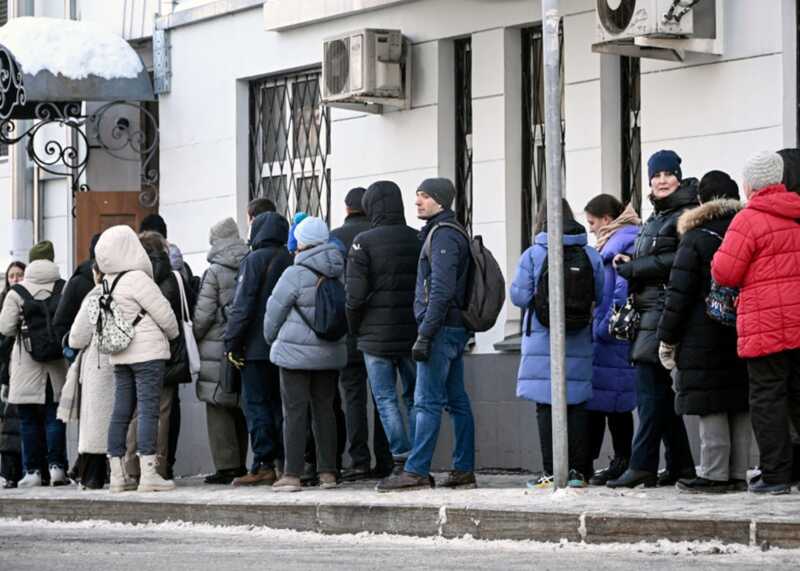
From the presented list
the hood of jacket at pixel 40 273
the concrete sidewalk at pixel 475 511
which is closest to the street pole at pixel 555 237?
the concrete sidewalk at pixel 475 511

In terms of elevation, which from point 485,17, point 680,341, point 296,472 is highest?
point 485,17

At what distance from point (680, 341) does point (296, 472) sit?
10.8 ft

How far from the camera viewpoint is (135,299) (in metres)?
14.4

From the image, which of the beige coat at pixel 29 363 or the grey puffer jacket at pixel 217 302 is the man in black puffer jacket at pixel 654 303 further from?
the beige coat at pixel 29 363

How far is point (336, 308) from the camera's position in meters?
13.8

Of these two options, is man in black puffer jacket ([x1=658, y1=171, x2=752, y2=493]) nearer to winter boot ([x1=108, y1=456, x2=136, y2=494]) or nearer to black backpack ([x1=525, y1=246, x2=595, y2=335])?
black backpack ([x1=525, y1=246, x2=595, y2=335])

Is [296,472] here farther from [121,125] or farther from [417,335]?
[121,125]

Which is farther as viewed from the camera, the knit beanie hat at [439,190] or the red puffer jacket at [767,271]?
the knit beanie hat at [439,190]

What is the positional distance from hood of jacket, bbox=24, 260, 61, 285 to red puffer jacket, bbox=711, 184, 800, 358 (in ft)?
23.1

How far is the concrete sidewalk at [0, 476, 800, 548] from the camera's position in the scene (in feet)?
33.9

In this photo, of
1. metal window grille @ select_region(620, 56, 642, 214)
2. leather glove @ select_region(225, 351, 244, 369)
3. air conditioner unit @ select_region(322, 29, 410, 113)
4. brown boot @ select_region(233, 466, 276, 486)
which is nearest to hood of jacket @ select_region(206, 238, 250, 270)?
leather glove @ select_region(225, 351, 244, 369)

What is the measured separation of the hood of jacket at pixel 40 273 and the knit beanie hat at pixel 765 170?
710 centimetres

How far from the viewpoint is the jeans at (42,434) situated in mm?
16641

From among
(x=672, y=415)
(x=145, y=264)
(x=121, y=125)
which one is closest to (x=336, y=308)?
(x=145, y=264)
